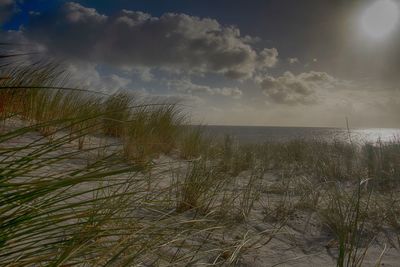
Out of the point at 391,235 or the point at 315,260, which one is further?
the point at 391,235

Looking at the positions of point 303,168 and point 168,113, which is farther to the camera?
point 168,113

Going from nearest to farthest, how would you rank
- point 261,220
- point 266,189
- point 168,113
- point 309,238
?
point 309,238, point 261,220, point 266,189, point 168,113

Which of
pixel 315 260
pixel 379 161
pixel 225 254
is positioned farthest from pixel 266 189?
pixel 379 161

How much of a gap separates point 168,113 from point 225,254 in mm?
3570

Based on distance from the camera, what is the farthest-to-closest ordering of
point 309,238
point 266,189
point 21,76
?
point 21,76, point 266,189, point 309,238

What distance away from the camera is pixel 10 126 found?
9.41 feet

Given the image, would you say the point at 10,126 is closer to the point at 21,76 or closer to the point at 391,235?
the point at 21,76

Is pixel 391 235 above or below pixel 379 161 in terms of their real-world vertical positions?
below

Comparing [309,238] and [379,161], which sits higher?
[379,161]

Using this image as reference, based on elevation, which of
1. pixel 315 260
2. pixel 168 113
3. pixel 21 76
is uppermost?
pixel 21 76

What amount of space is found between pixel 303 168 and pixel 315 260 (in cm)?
275

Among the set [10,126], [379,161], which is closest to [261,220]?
[10,126]

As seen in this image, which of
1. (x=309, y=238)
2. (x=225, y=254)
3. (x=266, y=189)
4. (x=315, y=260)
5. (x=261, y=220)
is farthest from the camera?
(x=266, y=189)

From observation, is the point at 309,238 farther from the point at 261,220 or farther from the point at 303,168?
the point at 303,168
